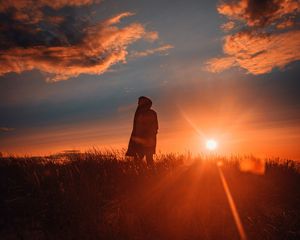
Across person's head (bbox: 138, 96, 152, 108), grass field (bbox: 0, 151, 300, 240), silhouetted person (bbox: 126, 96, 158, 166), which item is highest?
person's head (bbox: 138, 96, 152, 108)

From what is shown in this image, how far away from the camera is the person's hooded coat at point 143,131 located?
32.4ft

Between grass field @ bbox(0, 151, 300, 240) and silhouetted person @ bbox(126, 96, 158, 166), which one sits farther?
silhouetted person @ bbox(126, 96, 158, 166)

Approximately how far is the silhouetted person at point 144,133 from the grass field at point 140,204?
60 cm

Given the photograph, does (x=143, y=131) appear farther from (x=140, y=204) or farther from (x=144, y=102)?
(x=140, y=204)

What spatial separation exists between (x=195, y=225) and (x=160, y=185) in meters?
2.27

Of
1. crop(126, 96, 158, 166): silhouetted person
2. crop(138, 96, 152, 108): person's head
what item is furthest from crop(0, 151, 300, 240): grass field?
crop(138, 96, 152, 108): person's head

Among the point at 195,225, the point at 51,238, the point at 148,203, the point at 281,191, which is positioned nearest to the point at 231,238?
the point at 195,225

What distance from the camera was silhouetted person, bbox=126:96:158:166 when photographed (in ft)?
32.4

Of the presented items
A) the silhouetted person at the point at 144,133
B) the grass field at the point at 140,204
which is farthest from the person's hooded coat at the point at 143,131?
the grass field at the point at 140,204

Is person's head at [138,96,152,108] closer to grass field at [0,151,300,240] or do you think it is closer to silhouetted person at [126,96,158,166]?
silhouetted person at [126,96,158,166]

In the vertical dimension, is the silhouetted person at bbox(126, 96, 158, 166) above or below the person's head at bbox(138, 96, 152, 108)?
below

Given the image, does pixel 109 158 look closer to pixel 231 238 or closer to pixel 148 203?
pixel 148 203

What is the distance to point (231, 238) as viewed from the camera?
516cm

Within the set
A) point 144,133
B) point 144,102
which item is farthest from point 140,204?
point 144,102
